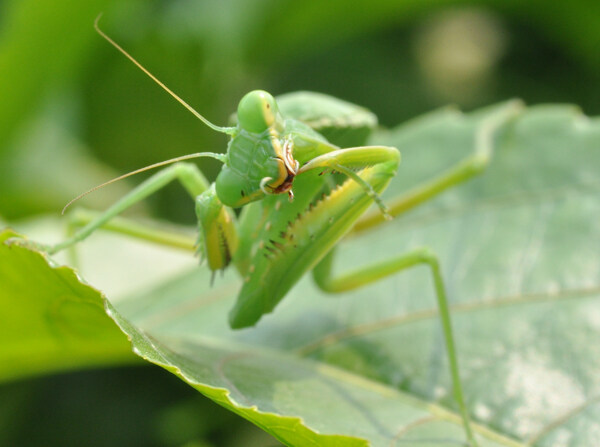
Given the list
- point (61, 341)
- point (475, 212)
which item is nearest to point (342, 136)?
point (475, 212)

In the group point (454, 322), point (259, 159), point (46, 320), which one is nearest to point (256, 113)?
point (259, 159)

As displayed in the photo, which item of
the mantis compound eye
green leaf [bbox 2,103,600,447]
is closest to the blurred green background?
green leaf [bbox 2,103,600,447]

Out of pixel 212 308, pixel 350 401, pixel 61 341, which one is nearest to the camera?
pixel 350 401

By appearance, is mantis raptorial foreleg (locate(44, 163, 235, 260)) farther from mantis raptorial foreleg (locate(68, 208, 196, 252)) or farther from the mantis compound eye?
the mantis compound eye

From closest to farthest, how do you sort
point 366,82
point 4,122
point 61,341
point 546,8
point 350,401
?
point 350,401, point 61,341, point 4,122, point 546,8, point 366,82

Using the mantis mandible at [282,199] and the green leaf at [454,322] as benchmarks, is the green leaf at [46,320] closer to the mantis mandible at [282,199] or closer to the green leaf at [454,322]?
the green leaf at [454,322]

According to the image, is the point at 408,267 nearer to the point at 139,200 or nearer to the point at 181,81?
the point at 139,200

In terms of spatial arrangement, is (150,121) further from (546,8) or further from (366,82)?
(546,8)
